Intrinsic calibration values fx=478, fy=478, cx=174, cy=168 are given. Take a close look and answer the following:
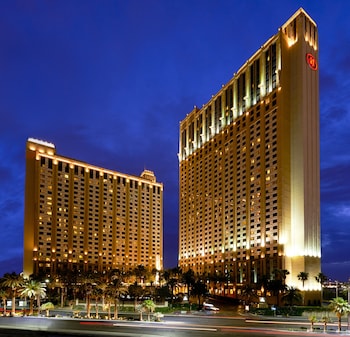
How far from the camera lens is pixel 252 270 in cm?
14700

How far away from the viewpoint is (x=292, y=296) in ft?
369

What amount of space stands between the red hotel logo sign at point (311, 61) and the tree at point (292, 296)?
6598 centimetres

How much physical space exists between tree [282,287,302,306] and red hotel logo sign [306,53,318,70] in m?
66.0

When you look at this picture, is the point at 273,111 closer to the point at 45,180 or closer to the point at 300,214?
the point at 300,214

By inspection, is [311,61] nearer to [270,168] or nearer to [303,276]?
[270,168]

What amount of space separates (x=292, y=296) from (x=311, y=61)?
7110 cm

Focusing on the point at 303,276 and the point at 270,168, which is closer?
the point at 303,276

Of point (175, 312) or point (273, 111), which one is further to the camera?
point (273, 111)

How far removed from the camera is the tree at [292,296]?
113m

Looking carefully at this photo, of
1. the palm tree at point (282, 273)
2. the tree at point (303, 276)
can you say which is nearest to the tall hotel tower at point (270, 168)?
the palm tree at point (282, 273)

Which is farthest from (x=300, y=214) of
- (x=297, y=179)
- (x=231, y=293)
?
(x=231, y=293)

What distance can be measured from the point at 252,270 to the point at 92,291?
67.8 m

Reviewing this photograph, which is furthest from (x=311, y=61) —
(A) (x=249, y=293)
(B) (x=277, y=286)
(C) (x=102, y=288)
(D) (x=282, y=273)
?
(C) (x=102, y=288)

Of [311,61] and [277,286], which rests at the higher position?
[311,61]
